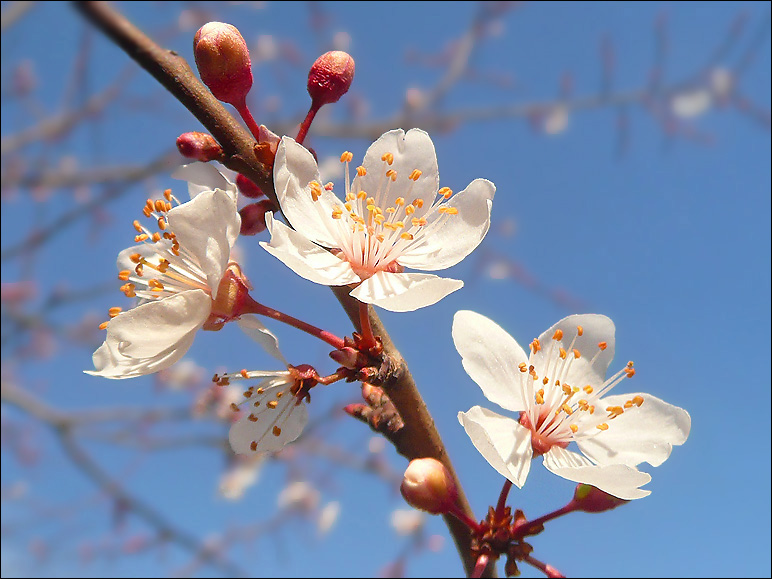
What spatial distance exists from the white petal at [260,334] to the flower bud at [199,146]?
0.28 metres

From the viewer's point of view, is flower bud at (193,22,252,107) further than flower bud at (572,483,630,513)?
No

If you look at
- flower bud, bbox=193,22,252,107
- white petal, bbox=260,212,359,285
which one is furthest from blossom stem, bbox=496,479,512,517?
flower bud, bbox=193,22,252,107

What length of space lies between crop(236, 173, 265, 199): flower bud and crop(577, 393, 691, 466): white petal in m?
0.83

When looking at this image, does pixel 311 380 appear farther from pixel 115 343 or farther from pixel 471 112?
pixel 471 112

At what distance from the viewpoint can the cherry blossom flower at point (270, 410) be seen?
111cm

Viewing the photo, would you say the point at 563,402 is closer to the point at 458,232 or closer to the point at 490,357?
the point at 490,357

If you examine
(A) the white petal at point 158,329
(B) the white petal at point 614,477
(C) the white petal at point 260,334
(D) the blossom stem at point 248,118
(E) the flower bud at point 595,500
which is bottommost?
(A) the white petal at point 158,329

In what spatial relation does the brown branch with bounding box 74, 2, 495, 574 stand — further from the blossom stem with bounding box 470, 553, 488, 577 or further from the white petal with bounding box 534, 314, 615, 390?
the white petal with bounding box 534, 314, 615, 390

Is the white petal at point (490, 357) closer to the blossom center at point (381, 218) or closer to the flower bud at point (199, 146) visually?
the blossom center at point (381, 218)

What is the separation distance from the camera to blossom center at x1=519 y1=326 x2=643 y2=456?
4.00 ft

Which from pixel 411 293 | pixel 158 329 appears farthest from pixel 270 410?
pixel 411 293

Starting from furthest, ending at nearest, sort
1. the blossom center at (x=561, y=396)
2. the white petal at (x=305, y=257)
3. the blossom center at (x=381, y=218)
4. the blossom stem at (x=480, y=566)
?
the blossom center at (x=561, y=396), the blossom center at (x=381, y=218), the blossom stem at (x=480, y=566), the white petal at (x=305, y=257)

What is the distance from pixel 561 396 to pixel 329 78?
0.82 metres

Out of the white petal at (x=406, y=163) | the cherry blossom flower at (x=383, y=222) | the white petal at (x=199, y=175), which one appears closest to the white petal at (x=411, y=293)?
the cherry blossom flower at (x=383, y=222)
